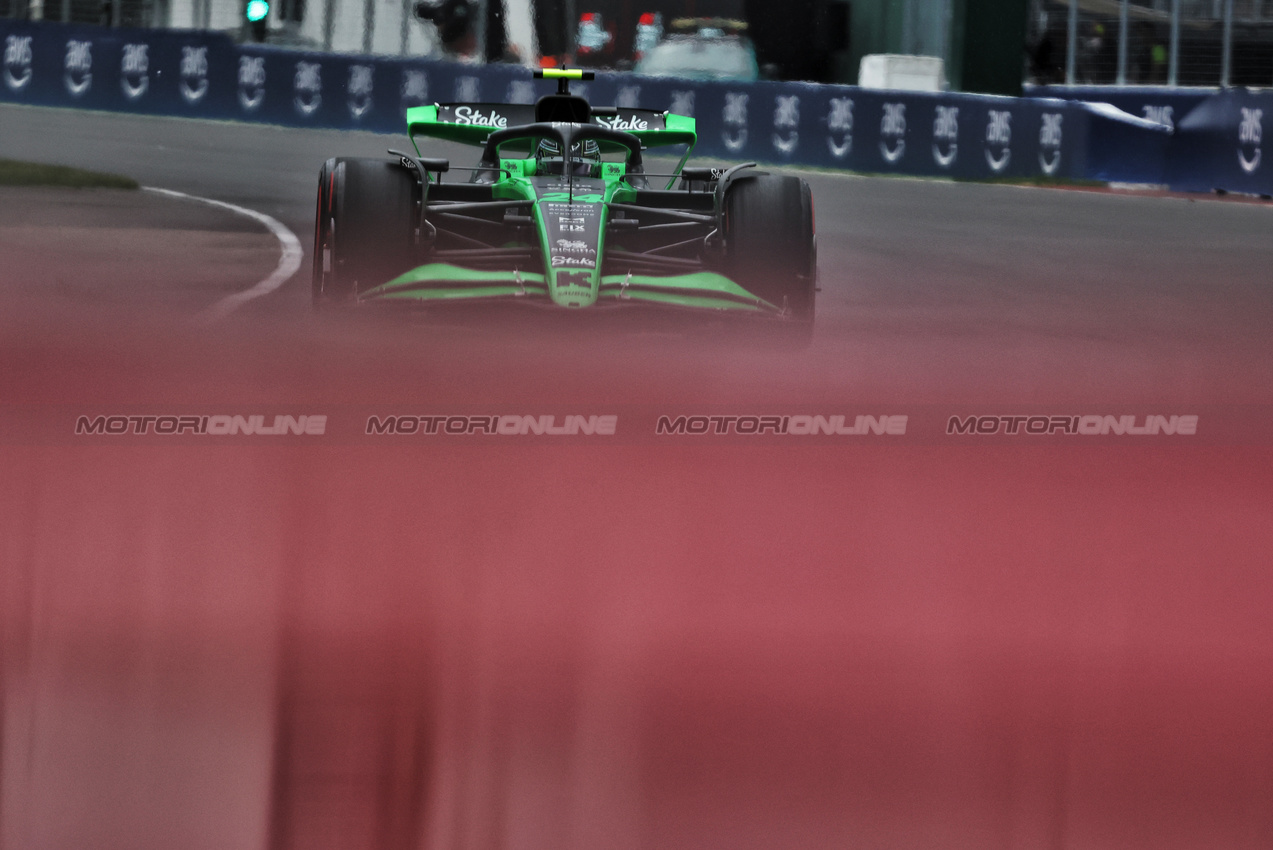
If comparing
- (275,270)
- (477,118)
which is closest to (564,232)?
(477,118)

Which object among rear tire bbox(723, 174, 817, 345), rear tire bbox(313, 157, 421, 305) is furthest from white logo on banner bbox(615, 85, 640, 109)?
rear tire bbox(313, 157, 421, 305)

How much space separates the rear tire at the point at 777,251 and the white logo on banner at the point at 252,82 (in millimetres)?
17993

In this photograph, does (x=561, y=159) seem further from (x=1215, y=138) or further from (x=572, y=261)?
(x=1215, y=138)

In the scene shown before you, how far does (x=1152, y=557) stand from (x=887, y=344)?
375cm

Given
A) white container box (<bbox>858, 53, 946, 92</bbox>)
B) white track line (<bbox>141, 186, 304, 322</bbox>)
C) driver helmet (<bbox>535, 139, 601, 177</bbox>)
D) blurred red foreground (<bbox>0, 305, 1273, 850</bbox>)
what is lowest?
blurred red foreground (<bbox>0, 305, 1273, 850</bbox>)

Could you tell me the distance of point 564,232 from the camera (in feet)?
26.3

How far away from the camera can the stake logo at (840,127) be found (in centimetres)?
2242

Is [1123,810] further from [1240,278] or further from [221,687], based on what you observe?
[1240,278]

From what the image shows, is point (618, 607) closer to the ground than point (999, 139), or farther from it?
closer to the ground

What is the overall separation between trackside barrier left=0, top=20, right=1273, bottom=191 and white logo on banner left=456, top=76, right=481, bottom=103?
2cm

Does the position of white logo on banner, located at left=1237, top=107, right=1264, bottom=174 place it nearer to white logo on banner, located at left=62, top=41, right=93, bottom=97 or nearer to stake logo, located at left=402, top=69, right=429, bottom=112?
stake logo, located at left=402, top=69, right=429, bottom=112

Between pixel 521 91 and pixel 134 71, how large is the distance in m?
5.61

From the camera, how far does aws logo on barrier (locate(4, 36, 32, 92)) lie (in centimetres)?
2577

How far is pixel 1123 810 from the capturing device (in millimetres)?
3359
